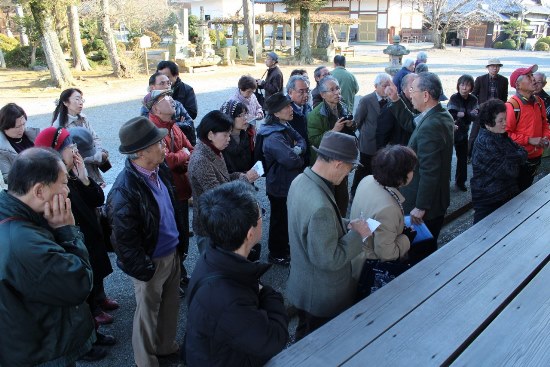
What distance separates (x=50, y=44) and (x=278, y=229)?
620 inches

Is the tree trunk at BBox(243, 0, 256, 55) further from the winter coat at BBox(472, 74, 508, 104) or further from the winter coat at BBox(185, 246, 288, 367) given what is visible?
the winter coat at BBox(185, 246, 288, 367)

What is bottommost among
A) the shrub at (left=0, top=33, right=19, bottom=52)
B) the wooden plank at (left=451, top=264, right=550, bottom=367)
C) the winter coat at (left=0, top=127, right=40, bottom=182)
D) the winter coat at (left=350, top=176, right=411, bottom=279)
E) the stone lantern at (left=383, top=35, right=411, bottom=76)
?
the wooden plank at (left=451, top=264, right=550, bottom=367)

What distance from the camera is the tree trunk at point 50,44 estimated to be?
1562 cm

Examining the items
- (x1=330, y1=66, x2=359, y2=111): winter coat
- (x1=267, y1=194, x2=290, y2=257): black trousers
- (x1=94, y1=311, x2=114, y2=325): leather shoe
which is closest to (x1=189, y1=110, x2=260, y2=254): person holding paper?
(x1=94, y1=311, x2=114, y2=325): leather shoe

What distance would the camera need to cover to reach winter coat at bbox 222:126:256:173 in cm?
426

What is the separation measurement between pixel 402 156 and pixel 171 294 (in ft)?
6.12

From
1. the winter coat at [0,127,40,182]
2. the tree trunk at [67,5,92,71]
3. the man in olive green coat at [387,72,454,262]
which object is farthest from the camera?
the tree trunk at [67,5,92,71]

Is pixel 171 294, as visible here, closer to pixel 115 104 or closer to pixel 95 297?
pixel 95 297

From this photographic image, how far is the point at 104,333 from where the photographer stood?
3.35 meters

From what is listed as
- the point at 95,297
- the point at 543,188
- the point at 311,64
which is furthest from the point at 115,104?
the point at 311,64

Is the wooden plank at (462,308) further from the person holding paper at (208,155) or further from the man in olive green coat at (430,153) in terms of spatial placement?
the person holding paper at (208,155)

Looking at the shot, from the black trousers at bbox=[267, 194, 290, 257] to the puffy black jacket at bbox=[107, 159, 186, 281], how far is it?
1866 millimetres

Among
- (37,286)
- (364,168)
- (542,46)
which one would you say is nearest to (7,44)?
(364,168)

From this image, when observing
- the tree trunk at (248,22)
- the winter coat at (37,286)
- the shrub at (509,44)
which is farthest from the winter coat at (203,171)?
the shrub at (509,44)
